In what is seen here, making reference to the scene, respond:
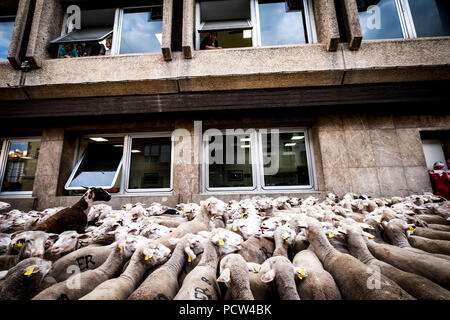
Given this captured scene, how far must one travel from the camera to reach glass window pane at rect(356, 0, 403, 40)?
20.9ft

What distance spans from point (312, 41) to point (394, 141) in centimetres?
411

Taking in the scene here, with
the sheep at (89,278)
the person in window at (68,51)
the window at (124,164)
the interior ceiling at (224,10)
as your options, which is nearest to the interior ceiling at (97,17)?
the person in window at (68,51)

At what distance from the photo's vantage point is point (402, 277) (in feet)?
5.89

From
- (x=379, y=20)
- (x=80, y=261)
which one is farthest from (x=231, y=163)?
(x=379, y=20)

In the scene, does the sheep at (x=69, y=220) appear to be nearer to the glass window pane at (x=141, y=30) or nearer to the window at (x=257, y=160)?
the window at (x=257, y=160)

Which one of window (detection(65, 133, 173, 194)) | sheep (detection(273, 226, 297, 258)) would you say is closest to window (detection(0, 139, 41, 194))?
window (detection(65, 133, 173, 194))

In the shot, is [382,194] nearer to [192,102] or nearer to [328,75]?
[328,75]

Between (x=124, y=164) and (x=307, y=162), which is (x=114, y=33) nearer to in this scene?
(x=124, y=164)

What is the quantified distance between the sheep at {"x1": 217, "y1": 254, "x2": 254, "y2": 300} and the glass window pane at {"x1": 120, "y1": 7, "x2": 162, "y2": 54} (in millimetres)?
7206

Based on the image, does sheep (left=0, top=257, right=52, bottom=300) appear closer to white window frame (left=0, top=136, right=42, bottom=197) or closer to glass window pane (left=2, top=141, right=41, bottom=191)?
white window frame (left=0, top=136, right=42, bottom=197)

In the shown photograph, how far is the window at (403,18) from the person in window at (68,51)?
969 centimetres

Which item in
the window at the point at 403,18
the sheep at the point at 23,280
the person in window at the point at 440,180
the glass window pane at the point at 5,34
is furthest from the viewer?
the glass window pane at the point at 5,34

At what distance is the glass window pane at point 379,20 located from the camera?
20.9 feet

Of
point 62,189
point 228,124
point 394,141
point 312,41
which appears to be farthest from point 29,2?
point 394,141
